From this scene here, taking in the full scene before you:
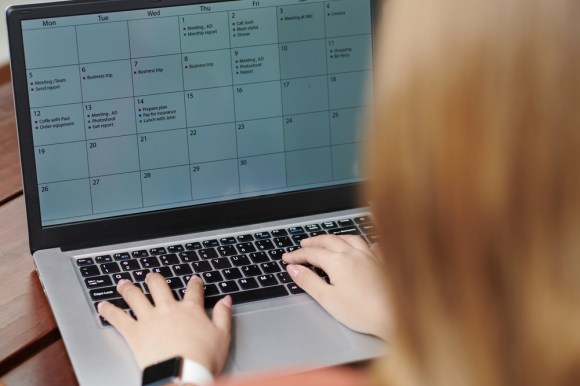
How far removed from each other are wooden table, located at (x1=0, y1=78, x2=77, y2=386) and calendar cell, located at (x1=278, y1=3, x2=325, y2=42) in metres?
0.43

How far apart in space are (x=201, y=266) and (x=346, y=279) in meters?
0.18

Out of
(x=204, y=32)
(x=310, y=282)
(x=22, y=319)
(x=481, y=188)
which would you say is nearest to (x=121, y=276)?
(x=22, y=319)

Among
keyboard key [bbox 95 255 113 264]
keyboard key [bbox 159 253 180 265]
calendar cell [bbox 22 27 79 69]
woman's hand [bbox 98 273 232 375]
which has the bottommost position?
woman's hand [bbox 98 273 232 375]

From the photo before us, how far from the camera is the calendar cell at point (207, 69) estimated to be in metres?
1.28

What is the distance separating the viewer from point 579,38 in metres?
0.55

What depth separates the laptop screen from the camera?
1.24m

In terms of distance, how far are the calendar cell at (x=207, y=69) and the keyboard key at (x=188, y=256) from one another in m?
0.21

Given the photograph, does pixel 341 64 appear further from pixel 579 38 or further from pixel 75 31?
pixel 579 38

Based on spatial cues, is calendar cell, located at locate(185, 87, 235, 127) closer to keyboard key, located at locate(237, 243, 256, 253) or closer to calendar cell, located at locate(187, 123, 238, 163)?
calendar cell, located at locate(187, 123, 238, 163)

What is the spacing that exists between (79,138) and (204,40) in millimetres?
202

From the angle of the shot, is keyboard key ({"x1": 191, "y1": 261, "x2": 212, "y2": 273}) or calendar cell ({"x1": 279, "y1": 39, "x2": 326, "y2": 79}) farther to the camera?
calendar cell ({"x1": 279, "y1": 39, "x2": 326, "y2": 79})

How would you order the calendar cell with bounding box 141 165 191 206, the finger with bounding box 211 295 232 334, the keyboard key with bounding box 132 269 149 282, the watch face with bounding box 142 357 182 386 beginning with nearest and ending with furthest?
the watch face with bounding box 142 357 182 386, the finger with bounding box 211 295 232 334, the keyboard key with bounding box 132 269 149 282, the calendar cell with bounding box 141 165 191 206

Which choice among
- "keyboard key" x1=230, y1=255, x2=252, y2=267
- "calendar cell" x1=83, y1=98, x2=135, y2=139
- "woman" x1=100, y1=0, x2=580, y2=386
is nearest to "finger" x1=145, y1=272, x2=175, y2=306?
"keyboard key" x1=230, y1=255, x2=252, y2=267

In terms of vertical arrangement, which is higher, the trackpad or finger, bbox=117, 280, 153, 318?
finger, bbox=117, 280, 153, 318
